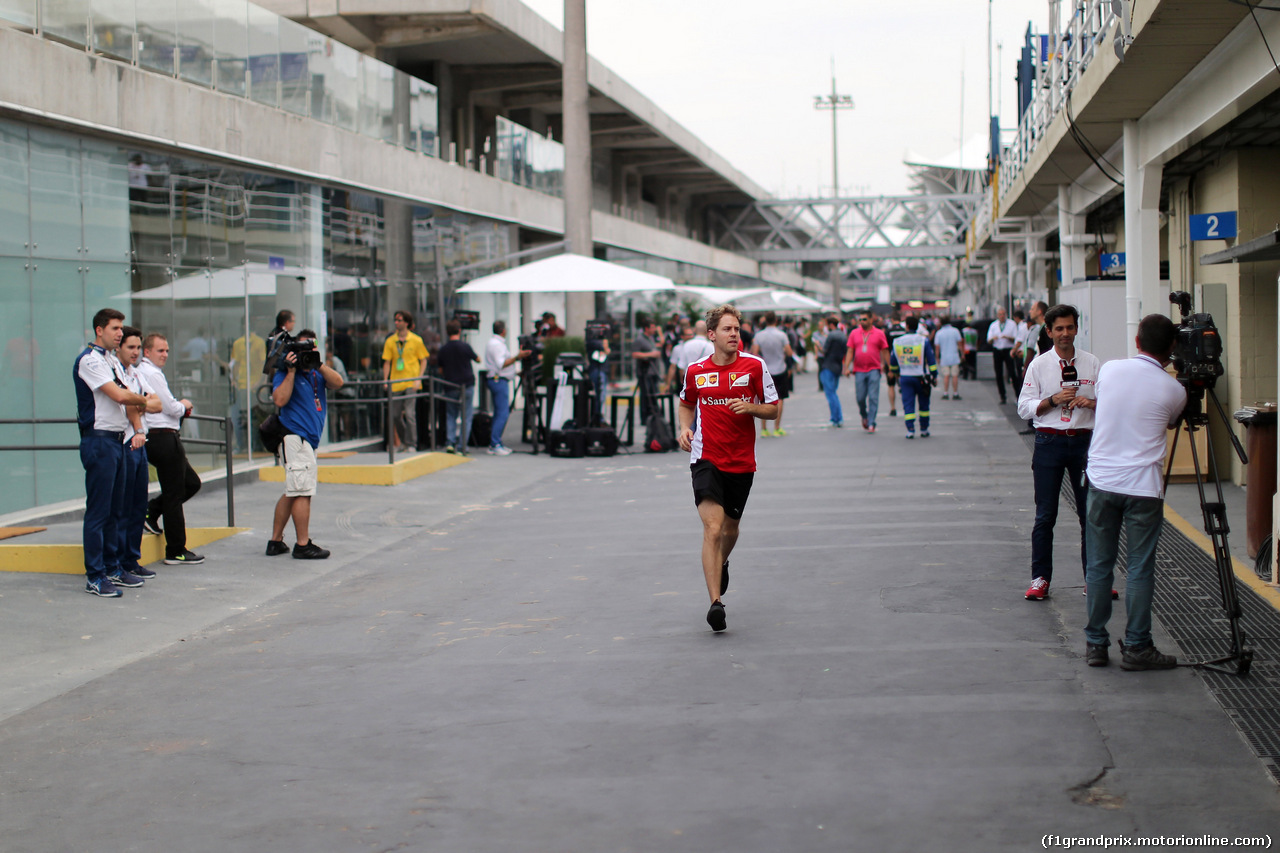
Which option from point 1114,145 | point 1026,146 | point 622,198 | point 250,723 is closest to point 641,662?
point 250,723

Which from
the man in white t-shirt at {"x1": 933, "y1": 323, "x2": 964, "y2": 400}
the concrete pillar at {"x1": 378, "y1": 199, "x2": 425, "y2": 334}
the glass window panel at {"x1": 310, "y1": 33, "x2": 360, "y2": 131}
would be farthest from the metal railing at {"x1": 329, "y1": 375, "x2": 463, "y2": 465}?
the man in white t-shirt at {"x1": 933, "y1": 323, "x2": 964, "y2": 400}

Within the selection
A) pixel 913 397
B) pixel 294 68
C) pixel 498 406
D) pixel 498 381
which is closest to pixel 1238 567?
pixel 913 397

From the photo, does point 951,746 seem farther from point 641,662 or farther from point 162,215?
point 162,215

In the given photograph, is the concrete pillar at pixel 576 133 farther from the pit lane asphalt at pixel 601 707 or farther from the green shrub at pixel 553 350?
the pit lane asphalt at pixel 601 707

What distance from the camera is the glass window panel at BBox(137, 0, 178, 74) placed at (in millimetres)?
12859

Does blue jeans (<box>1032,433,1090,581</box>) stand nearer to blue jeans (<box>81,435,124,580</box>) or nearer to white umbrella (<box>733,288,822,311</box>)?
blue jeans (<box>81,435,124,580</box>)

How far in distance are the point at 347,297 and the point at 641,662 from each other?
12553 mm

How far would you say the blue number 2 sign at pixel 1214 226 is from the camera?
12.6 m

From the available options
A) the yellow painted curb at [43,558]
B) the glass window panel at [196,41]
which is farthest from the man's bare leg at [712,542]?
the glass window panel at [196,41]

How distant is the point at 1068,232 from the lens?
1964 cm

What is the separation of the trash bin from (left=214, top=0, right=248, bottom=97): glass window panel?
11321mm

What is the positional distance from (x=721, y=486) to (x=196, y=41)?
964 cm

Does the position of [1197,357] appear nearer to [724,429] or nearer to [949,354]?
[724,429]

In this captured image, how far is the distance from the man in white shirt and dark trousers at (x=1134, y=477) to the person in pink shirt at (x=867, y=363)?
12.9m
